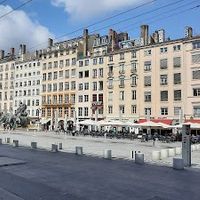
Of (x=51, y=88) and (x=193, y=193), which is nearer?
(x=193, y=193)

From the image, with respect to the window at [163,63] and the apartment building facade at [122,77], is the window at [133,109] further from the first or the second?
the window at [163,63]

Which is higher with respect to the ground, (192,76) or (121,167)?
(192,76)

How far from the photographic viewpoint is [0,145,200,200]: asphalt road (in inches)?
443

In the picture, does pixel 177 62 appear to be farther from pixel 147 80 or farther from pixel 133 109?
pixel 133 109

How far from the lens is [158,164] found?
19688 mm

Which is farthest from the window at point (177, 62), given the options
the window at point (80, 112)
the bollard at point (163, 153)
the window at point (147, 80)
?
the bollard at point (163, 153)

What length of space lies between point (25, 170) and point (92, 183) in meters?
4.42

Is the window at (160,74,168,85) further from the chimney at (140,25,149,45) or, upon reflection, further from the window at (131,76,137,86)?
the chimney at (140,25,149,45)

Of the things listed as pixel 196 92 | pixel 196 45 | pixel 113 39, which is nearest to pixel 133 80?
pixel 113 39

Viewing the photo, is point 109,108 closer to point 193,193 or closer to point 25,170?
point 25,170

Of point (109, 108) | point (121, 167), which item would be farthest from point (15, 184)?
point (109, 108)

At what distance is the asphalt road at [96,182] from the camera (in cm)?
1124

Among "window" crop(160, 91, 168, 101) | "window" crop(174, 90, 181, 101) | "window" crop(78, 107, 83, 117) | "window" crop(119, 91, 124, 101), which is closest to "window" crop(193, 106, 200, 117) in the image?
"window" crop(174, 90, 181, 101)

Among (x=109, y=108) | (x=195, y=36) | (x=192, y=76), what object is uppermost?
(x=195, y=36)
